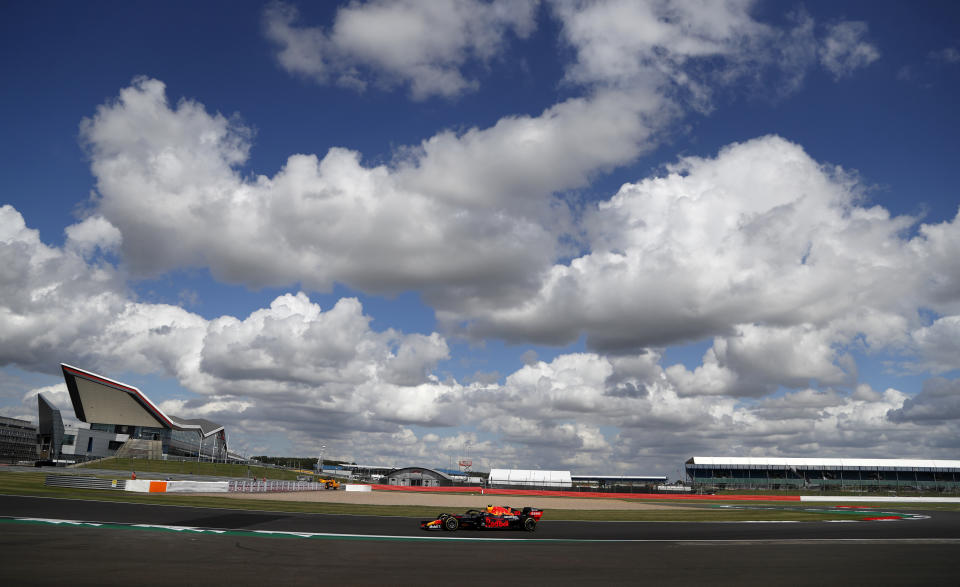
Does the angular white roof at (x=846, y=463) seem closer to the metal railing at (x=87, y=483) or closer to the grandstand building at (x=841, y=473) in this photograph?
the grandstand building at (x=841, y=473)

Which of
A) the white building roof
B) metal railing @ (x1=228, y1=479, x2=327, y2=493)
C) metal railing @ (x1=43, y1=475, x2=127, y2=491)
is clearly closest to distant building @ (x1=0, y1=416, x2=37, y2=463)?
the white building roof

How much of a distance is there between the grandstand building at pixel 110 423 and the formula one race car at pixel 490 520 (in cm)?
11261

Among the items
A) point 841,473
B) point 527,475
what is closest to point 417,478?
point 527,475

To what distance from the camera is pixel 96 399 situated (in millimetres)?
126125

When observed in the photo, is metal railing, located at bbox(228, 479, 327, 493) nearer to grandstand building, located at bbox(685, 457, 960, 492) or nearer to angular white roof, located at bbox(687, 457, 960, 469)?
grandstand building, located at bbox(685, 457, 960, 492)

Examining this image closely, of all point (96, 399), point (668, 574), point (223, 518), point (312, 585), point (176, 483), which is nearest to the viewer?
point (312, 585)

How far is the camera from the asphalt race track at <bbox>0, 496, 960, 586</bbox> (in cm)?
1374

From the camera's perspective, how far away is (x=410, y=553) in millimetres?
17656

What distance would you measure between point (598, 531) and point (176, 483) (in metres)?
32.4

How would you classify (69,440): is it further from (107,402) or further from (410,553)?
(410,553)

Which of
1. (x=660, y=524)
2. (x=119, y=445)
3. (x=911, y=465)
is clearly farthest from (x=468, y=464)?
(x=660, y=524)

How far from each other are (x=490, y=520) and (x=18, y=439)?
206m

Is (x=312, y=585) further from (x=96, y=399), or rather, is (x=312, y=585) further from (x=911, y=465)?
(x=911, y=465)

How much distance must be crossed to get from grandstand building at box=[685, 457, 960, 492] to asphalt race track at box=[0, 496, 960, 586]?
360 feet
